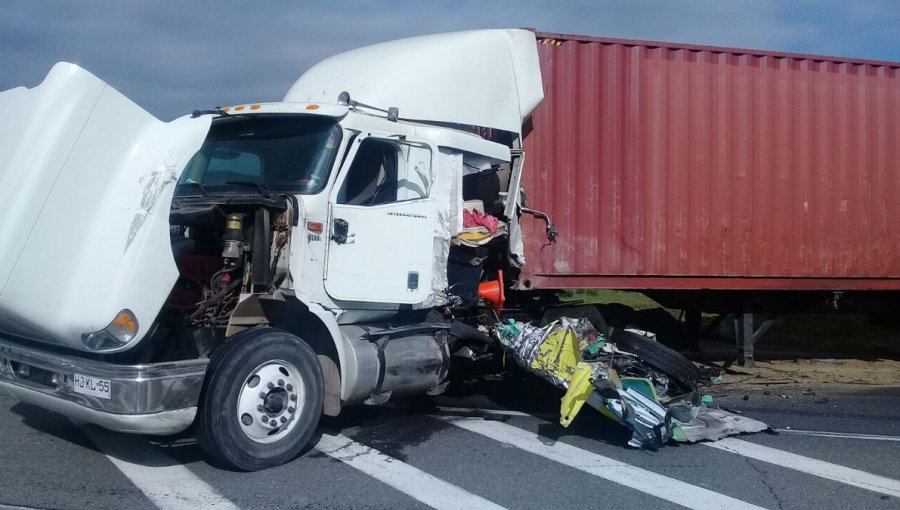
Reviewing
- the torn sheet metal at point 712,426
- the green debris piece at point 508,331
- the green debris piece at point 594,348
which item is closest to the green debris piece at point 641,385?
the torn sheet metal at point 712,426

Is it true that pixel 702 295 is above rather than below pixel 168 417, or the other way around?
above

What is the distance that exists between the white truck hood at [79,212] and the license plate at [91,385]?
22cm

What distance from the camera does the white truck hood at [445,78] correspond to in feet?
23.7

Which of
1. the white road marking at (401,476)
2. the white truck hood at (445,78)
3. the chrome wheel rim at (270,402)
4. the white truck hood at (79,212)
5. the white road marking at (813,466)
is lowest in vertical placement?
the white road marking at (401,476)

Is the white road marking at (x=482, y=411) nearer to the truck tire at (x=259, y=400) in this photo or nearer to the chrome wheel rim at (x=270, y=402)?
the truck tire at (x=259, y=400)

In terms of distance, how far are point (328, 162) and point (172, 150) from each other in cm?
120

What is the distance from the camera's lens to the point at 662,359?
287 inches

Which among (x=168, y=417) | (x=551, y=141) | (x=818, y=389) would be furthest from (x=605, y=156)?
(x=168, y=417)

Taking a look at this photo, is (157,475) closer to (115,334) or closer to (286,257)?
(115,334)

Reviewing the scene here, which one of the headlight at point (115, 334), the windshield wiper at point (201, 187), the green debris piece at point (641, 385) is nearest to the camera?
the headlight at point (115, 334)

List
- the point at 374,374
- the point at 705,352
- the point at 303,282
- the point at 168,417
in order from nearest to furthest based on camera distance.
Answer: the point at 168,417 → the point at 303,282 → the point at 374,374 → the point at 705,352

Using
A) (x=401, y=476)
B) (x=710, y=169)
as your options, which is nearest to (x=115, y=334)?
(x=401, y=476)

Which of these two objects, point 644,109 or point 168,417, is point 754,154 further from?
point 168,417

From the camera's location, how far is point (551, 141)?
848 centimetres
